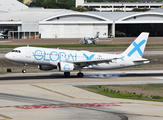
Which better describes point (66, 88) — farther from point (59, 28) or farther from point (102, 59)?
point (59, 28)

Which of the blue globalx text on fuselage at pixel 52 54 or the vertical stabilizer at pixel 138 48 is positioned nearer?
the blue globalx text on fuselage at pixel 52 54

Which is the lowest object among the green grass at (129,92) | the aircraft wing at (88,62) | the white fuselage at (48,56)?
the green grass at (129,92)

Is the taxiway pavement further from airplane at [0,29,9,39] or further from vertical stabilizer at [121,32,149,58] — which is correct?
airplane at [0,29,9,39]

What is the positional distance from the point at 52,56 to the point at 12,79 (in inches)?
279

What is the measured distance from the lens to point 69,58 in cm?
5134

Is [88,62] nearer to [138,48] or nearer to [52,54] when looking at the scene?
[52,54]

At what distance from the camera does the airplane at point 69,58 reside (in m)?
49.8

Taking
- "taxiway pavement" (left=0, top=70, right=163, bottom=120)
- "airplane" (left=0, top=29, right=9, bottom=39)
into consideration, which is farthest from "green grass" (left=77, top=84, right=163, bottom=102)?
"airplane" (left=0, top=29, right=9, bottom=39)

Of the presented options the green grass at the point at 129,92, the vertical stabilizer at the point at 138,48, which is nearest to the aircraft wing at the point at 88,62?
the vertical stabilizer at the point at 138,48

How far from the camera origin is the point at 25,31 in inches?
6093

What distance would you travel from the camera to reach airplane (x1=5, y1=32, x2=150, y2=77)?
49.8 metres

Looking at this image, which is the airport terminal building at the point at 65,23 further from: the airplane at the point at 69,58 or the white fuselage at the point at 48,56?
the white fuselage at the point at 48,56

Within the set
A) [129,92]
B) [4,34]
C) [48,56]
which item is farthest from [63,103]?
[4,34]

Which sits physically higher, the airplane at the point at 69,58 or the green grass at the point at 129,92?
the airplane at the point at 69,58
